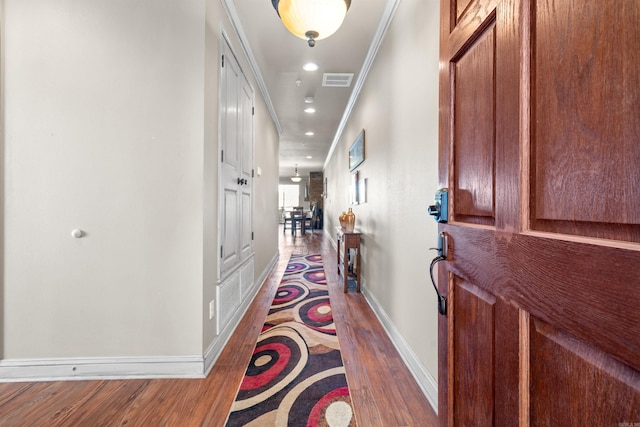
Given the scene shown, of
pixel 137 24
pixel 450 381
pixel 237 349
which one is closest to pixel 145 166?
pixel 137 24

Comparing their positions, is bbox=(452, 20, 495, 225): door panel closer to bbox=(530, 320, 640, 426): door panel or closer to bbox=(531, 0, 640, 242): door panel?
bbox=(531, 0, 640, 242): door panel

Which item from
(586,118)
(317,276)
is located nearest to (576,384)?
(586,118)

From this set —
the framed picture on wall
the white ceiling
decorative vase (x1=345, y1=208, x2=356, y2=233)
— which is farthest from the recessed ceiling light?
decorative vase (x1=345, y1=208, x2=356, y2=233)

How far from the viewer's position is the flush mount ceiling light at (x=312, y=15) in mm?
1570

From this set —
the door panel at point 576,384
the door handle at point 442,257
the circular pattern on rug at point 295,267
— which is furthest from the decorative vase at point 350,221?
the door panel at point 576,384

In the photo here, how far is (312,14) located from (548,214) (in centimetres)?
166

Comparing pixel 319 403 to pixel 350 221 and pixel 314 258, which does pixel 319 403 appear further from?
pixel 314 258

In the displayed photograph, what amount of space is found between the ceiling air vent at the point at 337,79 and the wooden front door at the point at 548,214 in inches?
108

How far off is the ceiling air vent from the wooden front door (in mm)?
2741

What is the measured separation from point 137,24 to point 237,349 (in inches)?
90.7

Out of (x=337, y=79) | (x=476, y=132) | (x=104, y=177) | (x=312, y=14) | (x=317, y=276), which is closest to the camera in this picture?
(x=476, y=132)

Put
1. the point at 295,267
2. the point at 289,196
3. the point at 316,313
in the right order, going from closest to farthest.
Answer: the point at 316,313, the point at 295,267, the point at 289,196

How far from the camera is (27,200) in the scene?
1.69 m

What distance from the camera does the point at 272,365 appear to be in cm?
184
